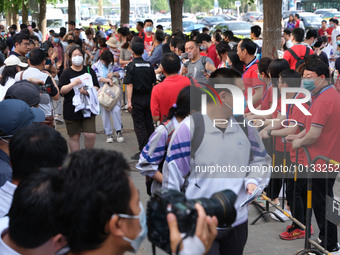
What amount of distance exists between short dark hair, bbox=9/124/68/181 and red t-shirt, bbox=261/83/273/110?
399cm

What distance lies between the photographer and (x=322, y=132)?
5496 millimetres

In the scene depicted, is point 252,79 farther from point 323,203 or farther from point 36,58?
point 36,58

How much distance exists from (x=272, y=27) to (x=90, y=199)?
31.9 feet

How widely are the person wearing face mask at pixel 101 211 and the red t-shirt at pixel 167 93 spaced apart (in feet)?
16.1

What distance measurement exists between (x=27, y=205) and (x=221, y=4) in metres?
89.9

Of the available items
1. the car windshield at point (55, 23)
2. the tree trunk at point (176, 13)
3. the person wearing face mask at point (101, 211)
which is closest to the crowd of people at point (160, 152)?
the person wearing face mask at point (101, 211)

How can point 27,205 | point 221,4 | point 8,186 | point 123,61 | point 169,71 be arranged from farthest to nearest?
point 221,4 < point 123,61 < point 169,71 < point 8,186 < point 27,205

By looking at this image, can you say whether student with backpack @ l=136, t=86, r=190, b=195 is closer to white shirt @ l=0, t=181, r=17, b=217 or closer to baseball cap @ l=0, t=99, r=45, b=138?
baseball cap @ l=0, t=99, r=45, b=138

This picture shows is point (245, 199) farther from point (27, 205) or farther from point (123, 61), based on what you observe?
point (123, 61)

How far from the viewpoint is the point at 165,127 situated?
4703 mm

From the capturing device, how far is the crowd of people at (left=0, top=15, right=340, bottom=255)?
87.0 inches

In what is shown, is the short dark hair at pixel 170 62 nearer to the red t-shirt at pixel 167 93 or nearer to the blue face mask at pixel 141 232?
the red t-shirt at pixel 167 93

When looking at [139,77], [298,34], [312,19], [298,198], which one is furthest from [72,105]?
[312,19]

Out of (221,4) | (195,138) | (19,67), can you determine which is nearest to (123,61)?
(19,67)
